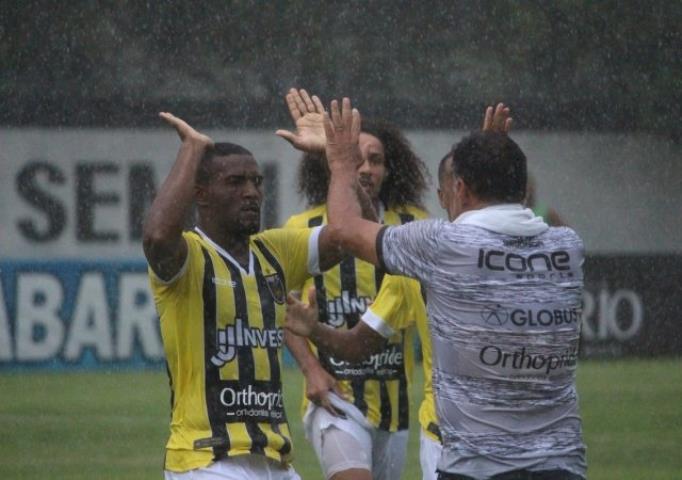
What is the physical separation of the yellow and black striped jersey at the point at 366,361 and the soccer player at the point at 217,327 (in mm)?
1390

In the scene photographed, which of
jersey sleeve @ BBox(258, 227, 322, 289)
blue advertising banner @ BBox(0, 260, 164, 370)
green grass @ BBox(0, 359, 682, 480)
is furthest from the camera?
blue advertising banner @ BBox(0, 260, 164, 370)

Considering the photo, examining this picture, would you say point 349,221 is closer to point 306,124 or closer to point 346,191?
point 346,191

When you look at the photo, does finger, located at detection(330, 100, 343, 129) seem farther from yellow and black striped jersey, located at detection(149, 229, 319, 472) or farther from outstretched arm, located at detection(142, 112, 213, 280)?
yellow and black striped jersey, located at detection(149, 229, 319, 472)

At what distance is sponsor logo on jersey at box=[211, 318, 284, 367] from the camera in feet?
18.3

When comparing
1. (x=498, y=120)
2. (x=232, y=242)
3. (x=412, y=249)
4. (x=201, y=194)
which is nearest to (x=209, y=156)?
(x=201, y=194)

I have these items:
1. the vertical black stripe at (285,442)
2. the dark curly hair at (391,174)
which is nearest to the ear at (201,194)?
the vertical black stripe at (285,442)

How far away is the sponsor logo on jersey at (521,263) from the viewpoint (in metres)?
4.85

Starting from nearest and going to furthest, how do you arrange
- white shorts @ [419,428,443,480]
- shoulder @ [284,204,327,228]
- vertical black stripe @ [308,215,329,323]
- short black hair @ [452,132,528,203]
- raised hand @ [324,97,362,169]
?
short black hair @ [452,132,528,203], raised hand @ [324,97,362,169], white shorts @ [419,428,443,480], vertical black stripe @ [308,215,329,323], shoulder @ [284,204,327,228]

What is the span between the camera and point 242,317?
5.65m

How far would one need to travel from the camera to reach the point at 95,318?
18.0 meters

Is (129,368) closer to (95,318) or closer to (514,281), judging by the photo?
(95,318)

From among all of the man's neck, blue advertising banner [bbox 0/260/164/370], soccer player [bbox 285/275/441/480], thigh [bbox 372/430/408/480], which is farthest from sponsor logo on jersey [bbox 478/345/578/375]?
blue advertising banner [bbox 0/260/164/370]

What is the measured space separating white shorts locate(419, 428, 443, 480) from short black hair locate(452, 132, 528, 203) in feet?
6.55

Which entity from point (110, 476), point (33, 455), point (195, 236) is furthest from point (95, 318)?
point (195, 236)
